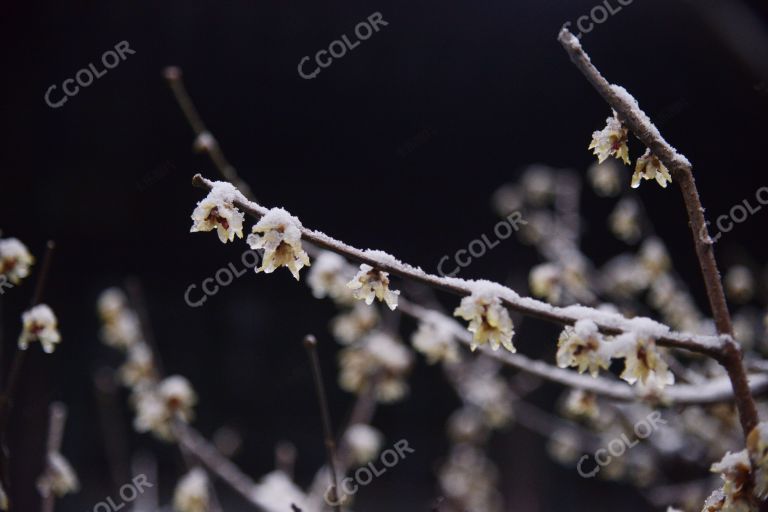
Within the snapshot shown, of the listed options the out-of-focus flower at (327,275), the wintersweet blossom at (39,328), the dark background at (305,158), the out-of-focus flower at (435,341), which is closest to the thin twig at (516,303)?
the wintersweet blossom at (39,328)

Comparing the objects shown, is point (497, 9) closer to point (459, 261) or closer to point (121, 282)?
point (459, 261)

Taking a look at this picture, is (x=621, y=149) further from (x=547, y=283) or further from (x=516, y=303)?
(x=547, y=283)

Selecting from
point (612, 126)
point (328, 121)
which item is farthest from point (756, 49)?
point (328, 121)

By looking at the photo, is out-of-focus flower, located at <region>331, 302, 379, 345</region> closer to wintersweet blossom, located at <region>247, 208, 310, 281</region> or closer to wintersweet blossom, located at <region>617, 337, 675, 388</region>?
wintersweet blossom, located at <region>247, 208, 310, 281</region>

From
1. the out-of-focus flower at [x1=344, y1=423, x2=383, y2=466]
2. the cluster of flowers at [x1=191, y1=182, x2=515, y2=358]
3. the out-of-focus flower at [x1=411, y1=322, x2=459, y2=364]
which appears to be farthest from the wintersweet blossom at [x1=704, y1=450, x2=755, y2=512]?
the out-of-focus flower at [x1=344, y1=423, x2=383, y2=466]

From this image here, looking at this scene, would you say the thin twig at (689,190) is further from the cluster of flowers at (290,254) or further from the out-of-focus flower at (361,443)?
the out-of-focus flower at (361,443)

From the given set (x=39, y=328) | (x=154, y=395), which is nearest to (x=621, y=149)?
(x=39, y=328)
